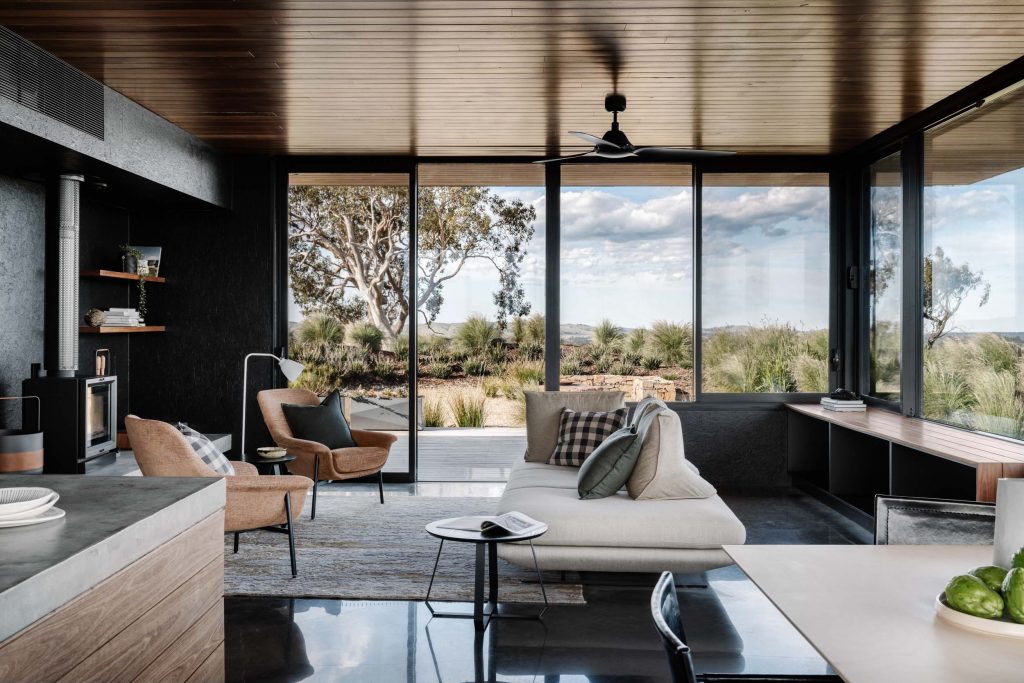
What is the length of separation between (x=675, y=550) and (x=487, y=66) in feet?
9.05

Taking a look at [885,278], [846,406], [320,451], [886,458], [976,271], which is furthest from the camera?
[885,278]

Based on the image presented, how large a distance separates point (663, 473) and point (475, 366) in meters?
2.92

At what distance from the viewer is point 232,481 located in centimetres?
403

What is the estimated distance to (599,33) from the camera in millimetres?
3869

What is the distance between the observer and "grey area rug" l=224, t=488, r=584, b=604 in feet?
12.8

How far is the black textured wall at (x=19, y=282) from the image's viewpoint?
4918mm

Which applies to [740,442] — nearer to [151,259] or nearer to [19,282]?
[151,259]

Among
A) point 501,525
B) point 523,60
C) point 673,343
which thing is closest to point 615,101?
point 523,60

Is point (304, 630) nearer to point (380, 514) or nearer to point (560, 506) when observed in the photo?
point (560, 506)

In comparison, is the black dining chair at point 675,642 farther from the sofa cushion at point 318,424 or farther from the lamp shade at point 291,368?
the sofa cushion at point 318,424

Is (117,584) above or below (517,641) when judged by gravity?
above

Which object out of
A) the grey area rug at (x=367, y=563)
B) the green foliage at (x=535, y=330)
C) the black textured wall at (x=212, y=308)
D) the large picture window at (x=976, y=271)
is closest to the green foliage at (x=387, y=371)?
the black textured wall at (x=212, y=308)

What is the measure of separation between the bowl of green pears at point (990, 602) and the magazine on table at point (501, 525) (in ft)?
6.78

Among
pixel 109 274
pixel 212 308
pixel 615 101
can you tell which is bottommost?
pixel 212 308
